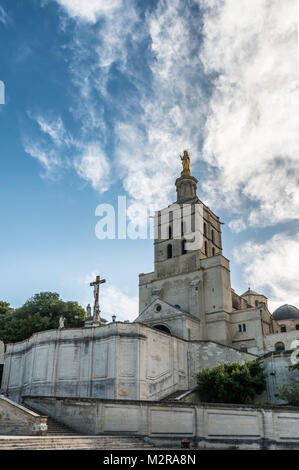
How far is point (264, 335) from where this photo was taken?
147 feet

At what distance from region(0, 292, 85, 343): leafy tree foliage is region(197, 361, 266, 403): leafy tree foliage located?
1836 centimetres

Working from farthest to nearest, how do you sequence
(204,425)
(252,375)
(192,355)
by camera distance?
(192,355), (252,375), (204,425)

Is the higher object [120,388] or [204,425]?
[120,388]

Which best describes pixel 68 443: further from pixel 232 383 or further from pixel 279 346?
pixel 279 346

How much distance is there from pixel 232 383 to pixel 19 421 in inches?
716

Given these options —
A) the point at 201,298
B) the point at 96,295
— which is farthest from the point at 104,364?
the point at 201,298

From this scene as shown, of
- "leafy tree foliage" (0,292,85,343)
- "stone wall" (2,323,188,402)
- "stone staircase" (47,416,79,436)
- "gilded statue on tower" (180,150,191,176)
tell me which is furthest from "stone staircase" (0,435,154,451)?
"gilded statue on tower" (180,150,191,176)

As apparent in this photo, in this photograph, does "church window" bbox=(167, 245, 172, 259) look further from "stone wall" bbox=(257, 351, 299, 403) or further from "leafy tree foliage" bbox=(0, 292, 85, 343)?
"stone wall" bbox=(257, 351, 299, 403)

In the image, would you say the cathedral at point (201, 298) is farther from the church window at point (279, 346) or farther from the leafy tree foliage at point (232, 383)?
the leafy tree foliage at point (232, 383)

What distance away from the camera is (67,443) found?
15.3 m

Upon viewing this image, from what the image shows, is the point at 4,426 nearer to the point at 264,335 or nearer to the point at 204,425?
the point at 204,425

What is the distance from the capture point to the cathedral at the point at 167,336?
3250 centimetres

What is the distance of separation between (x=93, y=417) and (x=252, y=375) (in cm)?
1812

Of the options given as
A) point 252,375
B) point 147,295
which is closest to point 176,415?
point 252,375
